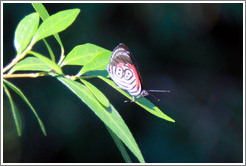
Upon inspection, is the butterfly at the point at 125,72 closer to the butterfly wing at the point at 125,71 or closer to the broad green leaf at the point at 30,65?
the butterfly wing at the point at 125,71

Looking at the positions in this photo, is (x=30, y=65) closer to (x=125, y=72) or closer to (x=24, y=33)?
(x=24, y=33)

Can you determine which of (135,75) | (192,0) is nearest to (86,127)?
(192,0)

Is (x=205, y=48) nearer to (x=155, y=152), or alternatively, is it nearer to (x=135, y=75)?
(x=155, y=152)

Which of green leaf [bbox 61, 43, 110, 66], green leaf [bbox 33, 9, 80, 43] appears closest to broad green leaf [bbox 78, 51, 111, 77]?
green leaf [bbox 61, 43, 110, 66]

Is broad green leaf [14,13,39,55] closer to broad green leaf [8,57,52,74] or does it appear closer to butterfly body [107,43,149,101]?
broad green leaf [8,57,52,74]

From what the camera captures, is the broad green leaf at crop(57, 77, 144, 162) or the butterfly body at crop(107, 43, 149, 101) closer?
the broad green leaf at crop(57, 77, 144, 162)

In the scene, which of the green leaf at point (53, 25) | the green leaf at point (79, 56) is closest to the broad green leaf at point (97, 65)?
the green leaf at point (79, 56)

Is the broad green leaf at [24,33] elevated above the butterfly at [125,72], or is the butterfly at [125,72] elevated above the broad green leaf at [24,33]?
the broad green leaf at [24,33]

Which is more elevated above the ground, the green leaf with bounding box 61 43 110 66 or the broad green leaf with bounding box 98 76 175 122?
the green leaf with bounding box 61 43 110 66
